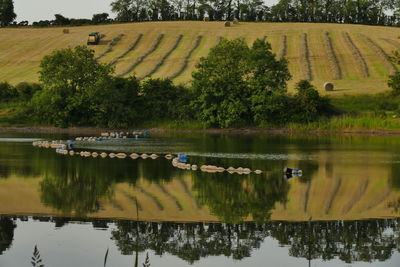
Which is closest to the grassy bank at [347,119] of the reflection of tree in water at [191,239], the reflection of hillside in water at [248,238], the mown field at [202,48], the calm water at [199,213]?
the mown field at [202,48]

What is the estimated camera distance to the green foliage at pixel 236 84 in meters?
77.9

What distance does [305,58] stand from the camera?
114062 mm

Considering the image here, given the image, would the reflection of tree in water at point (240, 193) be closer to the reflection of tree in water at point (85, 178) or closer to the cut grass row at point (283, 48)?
the reflection of tree in water at point (85, 178)

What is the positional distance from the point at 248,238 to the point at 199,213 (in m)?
4.18

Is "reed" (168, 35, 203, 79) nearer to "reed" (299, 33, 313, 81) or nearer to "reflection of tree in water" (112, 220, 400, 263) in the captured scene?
"reed" (299, 33, 313, 81)

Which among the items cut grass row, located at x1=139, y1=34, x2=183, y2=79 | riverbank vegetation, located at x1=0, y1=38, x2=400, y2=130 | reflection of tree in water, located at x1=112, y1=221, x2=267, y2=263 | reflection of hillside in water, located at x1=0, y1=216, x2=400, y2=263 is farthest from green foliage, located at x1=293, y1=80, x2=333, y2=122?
reflection of tree in water, located at x1=112, y1=221, x2=267, y2=263

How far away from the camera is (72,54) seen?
267 ft

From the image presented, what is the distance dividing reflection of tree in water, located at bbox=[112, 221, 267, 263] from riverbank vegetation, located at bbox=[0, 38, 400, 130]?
184 feet

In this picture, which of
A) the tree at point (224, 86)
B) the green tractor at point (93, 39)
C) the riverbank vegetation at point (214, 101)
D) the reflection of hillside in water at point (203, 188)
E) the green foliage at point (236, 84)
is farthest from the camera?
the green tractor at point (93, 39)

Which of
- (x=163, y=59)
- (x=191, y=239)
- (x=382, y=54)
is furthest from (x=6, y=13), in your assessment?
(x=191, y=239)

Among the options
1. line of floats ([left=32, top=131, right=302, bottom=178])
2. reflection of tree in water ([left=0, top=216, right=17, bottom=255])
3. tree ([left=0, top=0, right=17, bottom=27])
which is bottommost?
line of floats ([left=32, top=131, right=302, bottom=178])

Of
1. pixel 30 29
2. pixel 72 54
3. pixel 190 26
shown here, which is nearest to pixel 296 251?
pixel 72 54

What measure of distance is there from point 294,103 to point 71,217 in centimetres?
5826

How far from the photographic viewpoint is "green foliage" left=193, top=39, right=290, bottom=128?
7794 cm
